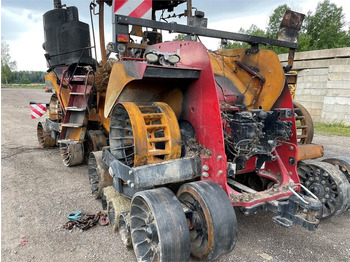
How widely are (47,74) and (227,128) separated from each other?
200 inches

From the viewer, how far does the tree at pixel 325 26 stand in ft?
90.1

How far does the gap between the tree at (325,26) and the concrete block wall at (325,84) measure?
1821 centimetres

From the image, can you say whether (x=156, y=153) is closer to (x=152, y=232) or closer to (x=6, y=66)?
(x=152, y=232)

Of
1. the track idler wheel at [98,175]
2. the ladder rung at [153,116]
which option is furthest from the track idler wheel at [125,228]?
the ladder rung at [153,116]

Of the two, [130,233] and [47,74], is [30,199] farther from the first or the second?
[47,74]

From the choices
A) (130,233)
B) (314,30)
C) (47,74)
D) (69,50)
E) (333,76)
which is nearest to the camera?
(130,233)

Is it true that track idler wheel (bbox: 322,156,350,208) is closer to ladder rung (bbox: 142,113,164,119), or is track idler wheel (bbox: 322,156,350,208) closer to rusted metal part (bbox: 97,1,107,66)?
ladder rung (bbox: 142,113,164,119)

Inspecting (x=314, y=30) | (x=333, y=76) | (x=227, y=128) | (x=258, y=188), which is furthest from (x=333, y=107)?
(x=314, y=30)

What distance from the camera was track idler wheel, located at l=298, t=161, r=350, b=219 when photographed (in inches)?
126

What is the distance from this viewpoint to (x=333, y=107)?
10.4 meters

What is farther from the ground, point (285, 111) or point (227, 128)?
point (285, 111)

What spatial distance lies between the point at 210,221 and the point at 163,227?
400 mm

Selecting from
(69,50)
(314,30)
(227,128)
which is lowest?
(227,128)

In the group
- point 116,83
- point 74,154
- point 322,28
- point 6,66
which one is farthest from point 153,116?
point 6,66
